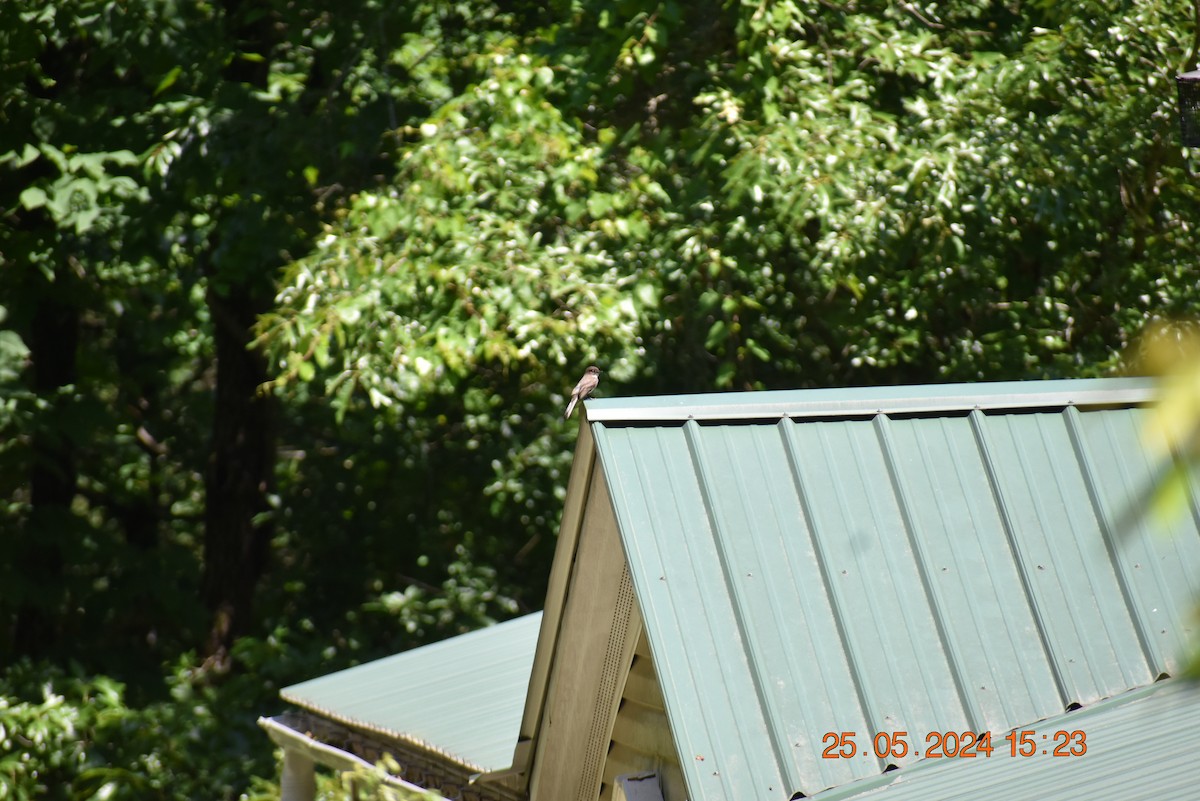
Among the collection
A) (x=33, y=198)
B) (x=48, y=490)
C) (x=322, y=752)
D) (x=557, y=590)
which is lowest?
(x=557, y=590)

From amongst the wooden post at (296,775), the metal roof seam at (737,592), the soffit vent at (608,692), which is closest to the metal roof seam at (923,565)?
the metal roof seam at (737,592)

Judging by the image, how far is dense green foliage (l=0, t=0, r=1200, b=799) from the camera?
7.80m

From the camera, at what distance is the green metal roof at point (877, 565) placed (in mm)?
3189

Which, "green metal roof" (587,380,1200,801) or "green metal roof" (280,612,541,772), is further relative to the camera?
"green metal roof" (280,612,541,772)

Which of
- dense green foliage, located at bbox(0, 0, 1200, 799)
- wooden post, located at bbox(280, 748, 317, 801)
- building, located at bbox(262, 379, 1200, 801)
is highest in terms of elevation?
dense green foliage, located at bbox(0, 0, 1200, 799)

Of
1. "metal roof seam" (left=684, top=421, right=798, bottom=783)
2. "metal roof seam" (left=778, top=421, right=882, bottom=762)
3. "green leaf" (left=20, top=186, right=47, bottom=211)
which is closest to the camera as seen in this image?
"metal roof seam" (left=684, top=421, right=798, bottom=783)

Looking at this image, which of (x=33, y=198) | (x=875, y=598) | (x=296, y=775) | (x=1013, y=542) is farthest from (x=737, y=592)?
(x=33, y=198)

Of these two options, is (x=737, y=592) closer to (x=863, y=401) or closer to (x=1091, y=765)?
(x=863, y=401)

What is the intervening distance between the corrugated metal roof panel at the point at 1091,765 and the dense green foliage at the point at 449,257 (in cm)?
443

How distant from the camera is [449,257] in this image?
802cm

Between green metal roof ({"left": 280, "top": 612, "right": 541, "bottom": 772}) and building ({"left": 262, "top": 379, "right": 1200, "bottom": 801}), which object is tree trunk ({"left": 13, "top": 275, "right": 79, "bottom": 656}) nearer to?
green metal roof ({"left": 280, "top": 612, "right": 541, "bottom": 772})

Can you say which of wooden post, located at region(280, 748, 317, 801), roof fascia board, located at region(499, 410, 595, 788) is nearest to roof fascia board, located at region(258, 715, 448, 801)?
wooden post, located at region(280, 748, 317, 801)

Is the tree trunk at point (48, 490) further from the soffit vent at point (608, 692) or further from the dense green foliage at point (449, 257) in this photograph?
the soffit vent at point (608, 692)

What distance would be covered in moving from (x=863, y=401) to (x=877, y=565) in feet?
1.66
